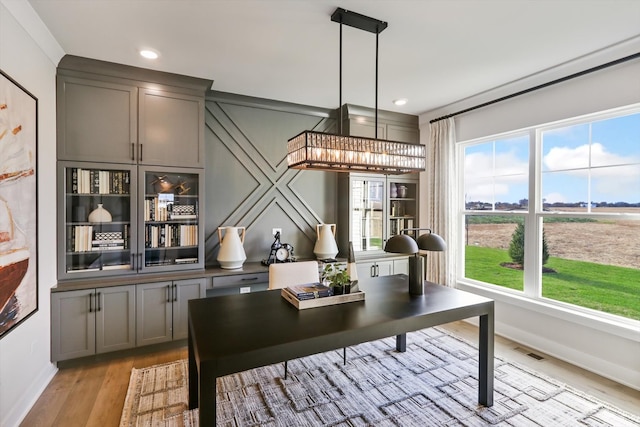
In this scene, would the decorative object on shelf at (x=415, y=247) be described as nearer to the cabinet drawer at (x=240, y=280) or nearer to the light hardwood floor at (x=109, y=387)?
the light hardwood floor at (x=109, y=387)

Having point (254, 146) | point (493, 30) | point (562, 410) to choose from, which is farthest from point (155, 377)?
point (493, 30)

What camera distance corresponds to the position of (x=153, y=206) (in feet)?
10.3

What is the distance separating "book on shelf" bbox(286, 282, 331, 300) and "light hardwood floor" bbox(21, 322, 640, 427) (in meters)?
1.44

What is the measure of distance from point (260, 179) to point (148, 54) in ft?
5.59

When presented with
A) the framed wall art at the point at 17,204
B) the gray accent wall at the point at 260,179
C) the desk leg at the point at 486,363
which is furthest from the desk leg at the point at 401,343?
the framed wall art at the point at 17,204

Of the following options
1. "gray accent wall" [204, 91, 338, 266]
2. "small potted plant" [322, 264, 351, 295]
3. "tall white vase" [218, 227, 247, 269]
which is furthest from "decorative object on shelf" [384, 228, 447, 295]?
"gray accent wall" [204, 91, 338, 266]

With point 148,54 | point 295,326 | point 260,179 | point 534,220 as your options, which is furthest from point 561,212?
point 148,54

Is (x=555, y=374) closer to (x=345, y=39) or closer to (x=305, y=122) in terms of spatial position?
(x=345, y=39)

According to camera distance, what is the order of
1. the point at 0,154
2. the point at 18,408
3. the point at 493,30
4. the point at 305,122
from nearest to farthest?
the point at 0,154
the point at 18,408
the point at 493,30
the point at 305,122

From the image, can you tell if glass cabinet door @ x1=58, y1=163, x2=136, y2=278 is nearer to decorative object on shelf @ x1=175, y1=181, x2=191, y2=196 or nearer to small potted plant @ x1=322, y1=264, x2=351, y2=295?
decorative object on shelf @ x1=175, y1=181, x2=191, y2=196

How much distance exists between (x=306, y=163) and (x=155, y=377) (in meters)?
2.17

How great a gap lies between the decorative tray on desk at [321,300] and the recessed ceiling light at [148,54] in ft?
7.51

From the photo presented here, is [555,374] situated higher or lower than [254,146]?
lower

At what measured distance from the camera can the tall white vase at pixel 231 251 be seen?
331 cm
